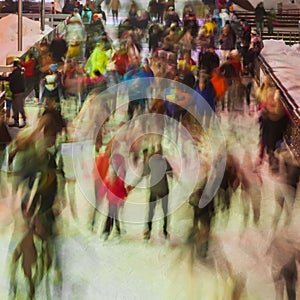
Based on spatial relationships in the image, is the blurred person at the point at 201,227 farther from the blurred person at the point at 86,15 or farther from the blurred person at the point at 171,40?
the blurred person at the point at 86,15

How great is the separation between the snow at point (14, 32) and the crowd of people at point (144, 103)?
85 centimetres

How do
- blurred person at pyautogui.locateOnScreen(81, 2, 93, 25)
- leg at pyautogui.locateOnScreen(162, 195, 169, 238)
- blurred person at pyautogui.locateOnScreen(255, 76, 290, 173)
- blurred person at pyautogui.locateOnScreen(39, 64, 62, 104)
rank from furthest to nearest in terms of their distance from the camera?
blurred person at pyautogui.locateOnScreen(81, 2, 93, 25) < blurred person at pyautogui.locateOnScreen(39, 64, 62, 104) < blurred person at pyautogui.locateOnScreen(255, 76, 290, 173) < leg at pyautogui.locateOnScreen(162, 195, 169, 238)

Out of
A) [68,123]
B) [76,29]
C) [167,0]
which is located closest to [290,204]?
[68,123]

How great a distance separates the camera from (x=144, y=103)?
947cm

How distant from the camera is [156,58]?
994 centimetres

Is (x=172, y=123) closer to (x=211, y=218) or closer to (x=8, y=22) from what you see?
(x=211, y=218)

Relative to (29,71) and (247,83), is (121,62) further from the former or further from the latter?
(247,83)

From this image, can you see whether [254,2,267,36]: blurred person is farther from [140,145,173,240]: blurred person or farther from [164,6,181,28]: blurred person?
[140,145,173,240]: blurred person

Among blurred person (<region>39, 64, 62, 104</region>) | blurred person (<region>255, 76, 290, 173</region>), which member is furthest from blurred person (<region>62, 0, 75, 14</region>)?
blurred person (<region>255, 76, 290, 173</region>)

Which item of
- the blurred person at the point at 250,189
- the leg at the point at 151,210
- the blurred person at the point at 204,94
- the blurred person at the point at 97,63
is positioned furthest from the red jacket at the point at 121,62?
the leg at the point at 151,210

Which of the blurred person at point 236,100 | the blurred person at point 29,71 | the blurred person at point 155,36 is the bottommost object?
the blurred person at point 236,100

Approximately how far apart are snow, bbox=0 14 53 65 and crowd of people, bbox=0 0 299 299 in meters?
0.85

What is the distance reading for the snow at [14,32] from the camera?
536 inches

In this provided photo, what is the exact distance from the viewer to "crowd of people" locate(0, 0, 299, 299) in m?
5.92
